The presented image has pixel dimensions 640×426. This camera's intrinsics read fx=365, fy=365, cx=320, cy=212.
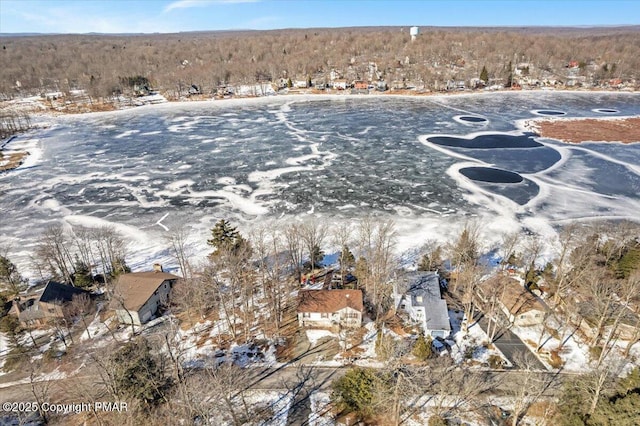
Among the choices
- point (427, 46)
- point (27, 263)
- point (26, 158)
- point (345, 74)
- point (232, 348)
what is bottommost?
point (232, 348)

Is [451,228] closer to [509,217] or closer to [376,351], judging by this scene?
[509,217]

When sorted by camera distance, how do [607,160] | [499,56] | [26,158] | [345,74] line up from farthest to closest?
[499,56], [345,74], [26,158], [607,160]

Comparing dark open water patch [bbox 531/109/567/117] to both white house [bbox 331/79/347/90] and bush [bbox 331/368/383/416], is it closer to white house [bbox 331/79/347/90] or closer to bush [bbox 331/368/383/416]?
white house [bbox 331/79/347/90]

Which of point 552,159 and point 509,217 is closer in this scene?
point 509,217

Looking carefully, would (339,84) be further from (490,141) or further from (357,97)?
(490,141)

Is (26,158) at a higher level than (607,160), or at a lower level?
higher

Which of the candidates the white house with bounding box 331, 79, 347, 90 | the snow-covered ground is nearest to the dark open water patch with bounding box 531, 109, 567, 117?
the white house with bounding box 331, 79, 347, 90

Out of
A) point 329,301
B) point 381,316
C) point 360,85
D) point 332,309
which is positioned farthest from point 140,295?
point 360,85

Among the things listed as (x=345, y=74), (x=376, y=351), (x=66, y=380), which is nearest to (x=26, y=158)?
(x=66, y=380)
